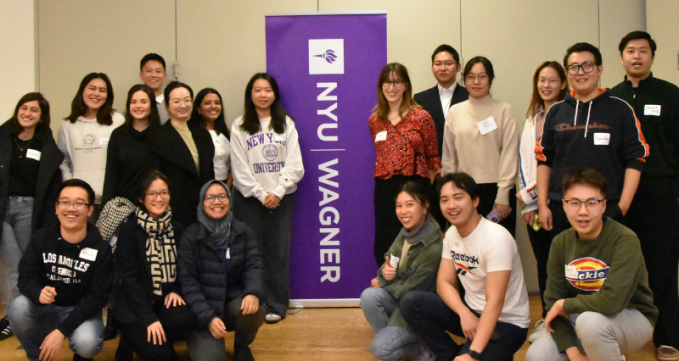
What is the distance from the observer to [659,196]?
101 inches

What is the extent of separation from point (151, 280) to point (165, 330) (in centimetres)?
25

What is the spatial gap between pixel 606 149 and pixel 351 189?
170 centimetres

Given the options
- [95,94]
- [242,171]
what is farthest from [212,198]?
[95,94]

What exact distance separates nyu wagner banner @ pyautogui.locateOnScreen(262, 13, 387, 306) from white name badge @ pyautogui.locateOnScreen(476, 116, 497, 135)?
0.86 m

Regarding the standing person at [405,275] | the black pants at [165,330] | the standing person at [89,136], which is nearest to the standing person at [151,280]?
the black pants at [165,330]

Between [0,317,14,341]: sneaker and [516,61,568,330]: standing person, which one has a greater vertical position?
[516,61,568,330]: standing person

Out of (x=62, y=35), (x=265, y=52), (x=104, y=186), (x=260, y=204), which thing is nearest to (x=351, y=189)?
(x=260, y=204)

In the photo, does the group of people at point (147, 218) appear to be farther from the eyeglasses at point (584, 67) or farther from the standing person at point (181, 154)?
the eyeglasses at point (584, 67)

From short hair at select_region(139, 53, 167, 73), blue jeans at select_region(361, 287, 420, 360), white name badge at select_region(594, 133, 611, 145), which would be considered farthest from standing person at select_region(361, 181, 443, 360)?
short hair at select_region(139, 53, 167, 73)

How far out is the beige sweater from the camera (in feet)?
9.87

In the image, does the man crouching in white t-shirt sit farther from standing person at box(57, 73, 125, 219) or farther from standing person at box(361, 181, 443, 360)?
standing person at box(57, 73, 125, 219)

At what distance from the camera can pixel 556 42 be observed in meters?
3.85

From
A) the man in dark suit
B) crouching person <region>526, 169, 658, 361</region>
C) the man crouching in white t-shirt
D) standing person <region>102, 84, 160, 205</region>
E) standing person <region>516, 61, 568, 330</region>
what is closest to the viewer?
crouching person <region>526, 169, 658, 361</region>

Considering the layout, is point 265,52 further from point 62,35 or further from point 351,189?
point 62,35
